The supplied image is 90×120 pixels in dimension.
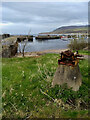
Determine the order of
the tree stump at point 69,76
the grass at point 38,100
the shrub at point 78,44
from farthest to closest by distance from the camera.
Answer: the shrub at point 78,44
the tree stump at point 69,76
the grass at point 38,100

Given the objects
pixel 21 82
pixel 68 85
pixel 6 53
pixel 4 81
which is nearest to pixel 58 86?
pixel 68 85

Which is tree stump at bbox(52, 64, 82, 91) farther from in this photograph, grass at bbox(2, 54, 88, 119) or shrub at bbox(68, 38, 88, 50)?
shrub at bbox(68, 38, 88, 50)

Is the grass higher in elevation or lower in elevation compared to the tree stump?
lower

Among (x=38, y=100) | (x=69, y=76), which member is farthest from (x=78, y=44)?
(x=38, y=100)

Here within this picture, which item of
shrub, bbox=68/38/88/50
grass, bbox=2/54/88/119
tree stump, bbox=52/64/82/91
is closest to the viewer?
grass, bbox=2/54/88/119

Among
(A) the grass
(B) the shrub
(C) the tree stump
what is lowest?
(A) the grass

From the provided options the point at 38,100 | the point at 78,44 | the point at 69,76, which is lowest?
the point at 38,100

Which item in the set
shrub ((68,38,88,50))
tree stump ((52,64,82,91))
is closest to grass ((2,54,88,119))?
tree stump ((52,64,82,91))

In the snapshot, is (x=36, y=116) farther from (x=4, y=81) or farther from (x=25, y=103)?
(x=4, y=81)

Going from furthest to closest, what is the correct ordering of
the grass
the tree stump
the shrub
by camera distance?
the shrub
the tree stump
the grass

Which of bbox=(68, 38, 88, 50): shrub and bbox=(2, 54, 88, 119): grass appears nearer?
bbox=(2, 54, 88, 119): grass

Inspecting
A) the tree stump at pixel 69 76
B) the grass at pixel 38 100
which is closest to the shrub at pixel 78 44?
the grass at pixel 38 100

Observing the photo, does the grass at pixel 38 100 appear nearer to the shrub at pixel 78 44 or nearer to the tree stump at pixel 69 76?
the tree stump at pixel 69 76

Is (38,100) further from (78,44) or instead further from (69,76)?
(78,44)
